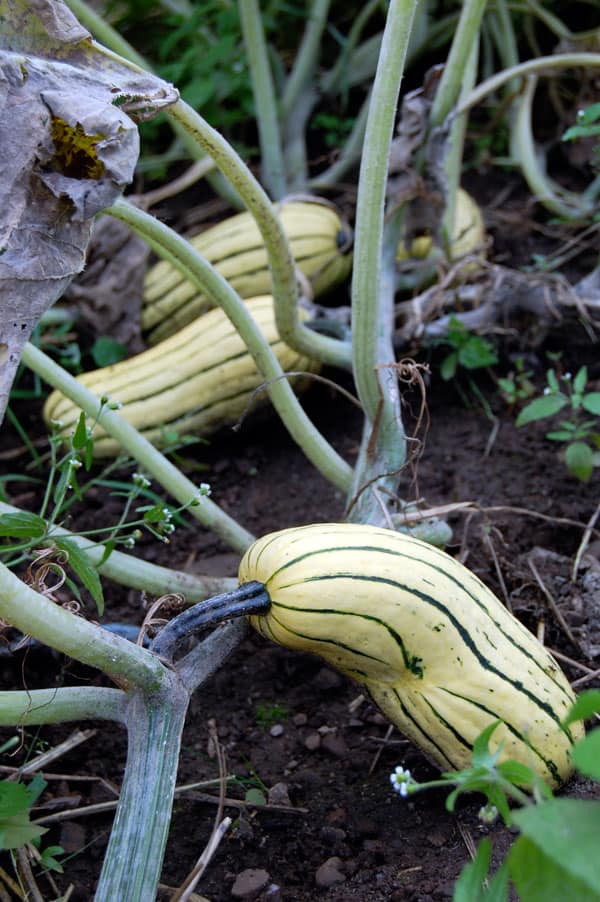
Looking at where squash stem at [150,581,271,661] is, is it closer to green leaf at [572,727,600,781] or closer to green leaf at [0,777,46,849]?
green leaf at [0,777,46,849]

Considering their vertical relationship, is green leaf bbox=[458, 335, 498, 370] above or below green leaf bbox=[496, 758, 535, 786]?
below

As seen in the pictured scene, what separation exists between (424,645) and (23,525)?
0.56 metres

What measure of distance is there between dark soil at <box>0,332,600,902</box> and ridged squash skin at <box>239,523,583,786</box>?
11 centimetres

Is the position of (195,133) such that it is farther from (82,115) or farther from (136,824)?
(136,824)

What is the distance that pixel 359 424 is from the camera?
2314 mm

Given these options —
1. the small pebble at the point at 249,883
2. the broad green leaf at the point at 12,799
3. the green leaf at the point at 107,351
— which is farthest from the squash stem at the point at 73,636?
the green leaf at the point at 107,351

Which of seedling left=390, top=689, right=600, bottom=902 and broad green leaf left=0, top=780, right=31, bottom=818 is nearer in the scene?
seedling left=390, top=689, right=600, bottom=902

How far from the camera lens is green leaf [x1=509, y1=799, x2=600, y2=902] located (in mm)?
735

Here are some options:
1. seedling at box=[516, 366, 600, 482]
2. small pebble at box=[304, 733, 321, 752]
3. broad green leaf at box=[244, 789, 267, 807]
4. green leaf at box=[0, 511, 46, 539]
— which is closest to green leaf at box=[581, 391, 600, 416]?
seedling at box=[516, 366, 600, 482]

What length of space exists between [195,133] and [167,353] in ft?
3.28

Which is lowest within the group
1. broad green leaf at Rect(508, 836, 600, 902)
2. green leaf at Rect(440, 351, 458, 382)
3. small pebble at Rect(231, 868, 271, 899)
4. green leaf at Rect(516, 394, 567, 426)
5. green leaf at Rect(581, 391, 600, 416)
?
small pebble at Rect(231, 868, 271, 899)

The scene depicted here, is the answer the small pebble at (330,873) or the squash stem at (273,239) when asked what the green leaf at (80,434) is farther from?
the small pebble at (330,873)

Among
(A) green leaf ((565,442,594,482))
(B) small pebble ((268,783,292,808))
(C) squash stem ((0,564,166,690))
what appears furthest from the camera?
(A) green leaf ((565,442,594,482))

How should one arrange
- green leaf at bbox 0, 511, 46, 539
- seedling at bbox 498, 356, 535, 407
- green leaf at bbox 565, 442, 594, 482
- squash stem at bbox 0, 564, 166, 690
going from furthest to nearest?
seedling at bbox 498, 356, 535, 407 < green leaf at bbox 565, 442, 594, 482 < green leaf at bbox 0, 511, 46, 539 < squash stem at bbox 0, 564, 166, 690
